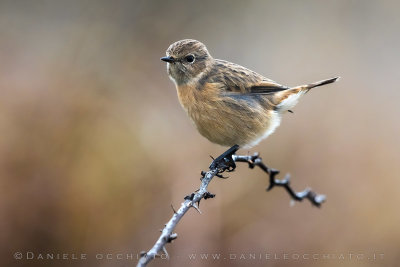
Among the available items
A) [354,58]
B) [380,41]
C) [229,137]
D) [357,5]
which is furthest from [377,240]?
[357,5]

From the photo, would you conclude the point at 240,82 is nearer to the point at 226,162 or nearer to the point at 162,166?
the point at 226,162

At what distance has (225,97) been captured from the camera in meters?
5.93

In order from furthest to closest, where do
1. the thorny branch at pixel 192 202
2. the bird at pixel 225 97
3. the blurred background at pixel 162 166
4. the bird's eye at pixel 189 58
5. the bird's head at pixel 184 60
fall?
the blurred background at pixel 162 166 → the bird's eye at pixel 189 58 → the bird's head at pixel 184 60 → the bird at pixel 225 97 → the thorny branch at pixel 192 202

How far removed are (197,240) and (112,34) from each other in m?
5.46

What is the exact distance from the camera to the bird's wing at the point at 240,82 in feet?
19.9

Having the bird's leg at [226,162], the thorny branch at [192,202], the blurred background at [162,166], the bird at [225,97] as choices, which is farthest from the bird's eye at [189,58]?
the blurred background at [162,166]

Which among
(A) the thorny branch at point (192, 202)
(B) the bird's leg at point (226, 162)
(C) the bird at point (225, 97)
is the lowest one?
(A) the thorny branch at point (192, 202)

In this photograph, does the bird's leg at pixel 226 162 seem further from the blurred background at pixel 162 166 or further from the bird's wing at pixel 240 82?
the blurred background at pixel 162 166

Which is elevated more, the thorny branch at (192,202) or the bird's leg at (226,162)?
the bird's leg at (226,162)

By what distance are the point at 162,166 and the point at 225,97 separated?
2312mm

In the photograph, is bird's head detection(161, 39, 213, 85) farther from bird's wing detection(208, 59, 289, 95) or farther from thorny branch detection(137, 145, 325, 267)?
thorny branch detection(137, 145, 325, 267)

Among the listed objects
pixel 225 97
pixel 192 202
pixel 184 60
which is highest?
pixel 184 60

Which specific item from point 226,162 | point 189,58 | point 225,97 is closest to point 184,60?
point 189,58

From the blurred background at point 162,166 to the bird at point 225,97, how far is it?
174 cm
